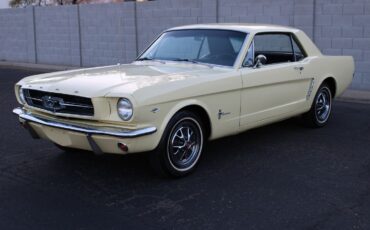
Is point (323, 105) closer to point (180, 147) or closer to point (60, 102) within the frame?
point (180, 147)

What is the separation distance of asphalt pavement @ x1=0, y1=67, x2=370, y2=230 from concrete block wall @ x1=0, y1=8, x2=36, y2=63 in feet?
43.0

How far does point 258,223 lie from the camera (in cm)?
406

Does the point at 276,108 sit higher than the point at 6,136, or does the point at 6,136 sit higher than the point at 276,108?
the point at 276,108

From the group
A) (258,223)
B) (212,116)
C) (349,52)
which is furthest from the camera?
(349,52)

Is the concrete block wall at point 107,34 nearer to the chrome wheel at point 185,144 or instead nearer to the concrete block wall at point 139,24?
the concrete block wall at point 139,24

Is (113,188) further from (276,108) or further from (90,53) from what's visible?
(90,53)

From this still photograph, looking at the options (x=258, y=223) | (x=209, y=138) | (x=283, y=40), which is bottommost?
(x=258, y=223)

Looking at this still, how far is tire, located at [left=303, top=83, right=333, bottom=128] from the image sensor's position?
718cm

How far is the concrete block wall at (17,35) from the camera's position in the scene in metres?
19.1

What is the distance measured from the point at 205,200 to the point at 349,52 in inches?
293

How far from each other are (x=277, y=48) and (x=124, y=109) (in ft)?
9.97

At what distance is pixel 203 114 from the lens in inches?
209

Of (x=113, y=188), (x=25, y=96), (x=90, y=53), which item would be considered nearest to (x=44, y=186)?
(x=113, y=188)

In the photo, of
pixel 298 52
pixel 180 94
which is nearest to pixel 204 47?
pixel 180 94
